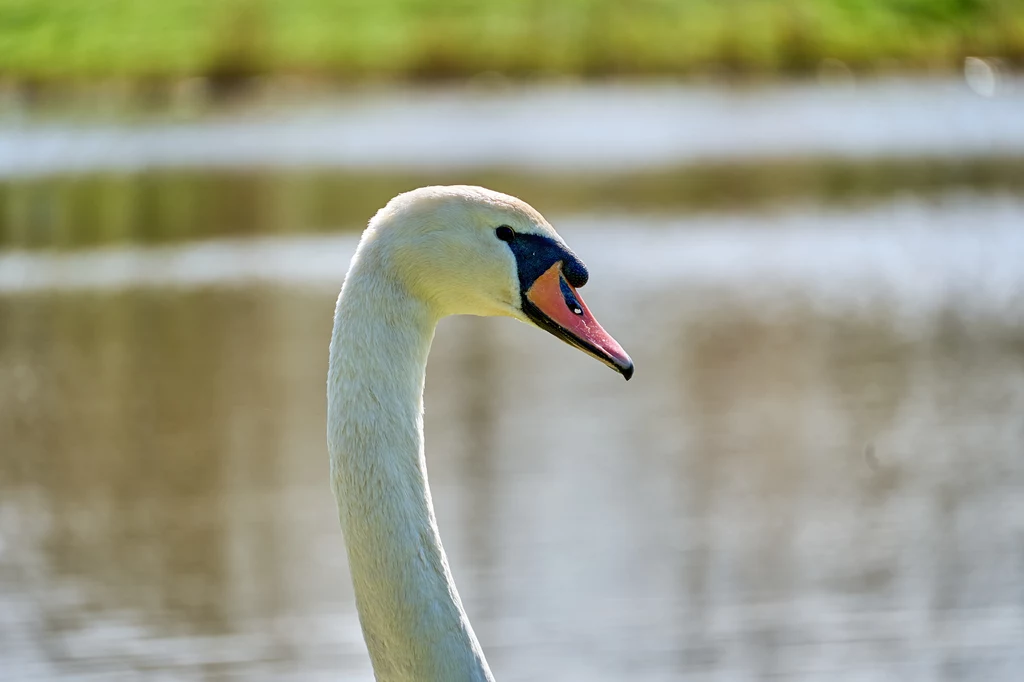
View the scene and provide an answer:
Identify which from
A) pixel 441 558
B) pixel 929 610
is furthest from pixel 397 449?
pixel 929 610

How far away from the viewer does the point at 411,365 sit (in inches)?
113

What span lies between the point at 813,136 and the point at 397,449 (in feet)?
93.6

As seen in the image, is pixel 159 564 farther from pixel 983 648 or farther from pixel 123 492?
pixel 983 648

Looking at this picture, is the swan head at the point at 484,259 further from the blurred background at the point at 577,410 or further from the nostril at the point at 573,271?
the blurred background at the point at 577,410

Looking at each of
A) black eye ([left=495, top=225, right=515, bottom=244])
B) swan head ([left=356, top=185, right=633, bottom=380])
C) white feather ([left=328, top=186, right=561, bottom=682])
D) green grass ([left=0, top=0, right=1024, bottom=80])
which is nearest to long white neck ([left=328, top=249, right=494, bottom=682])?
white feather ([left=328, top=186, right=561, bottom=682])

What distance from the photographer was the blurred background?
23.1ft

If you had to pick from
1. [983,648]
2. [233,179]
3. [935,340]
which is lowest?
[983,648]

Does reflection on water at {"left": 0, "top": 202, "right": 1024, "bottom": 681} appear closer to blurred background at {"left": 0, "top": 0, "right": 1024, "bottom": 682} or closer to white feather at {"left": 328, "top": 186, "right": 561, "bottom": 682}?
blurred background at {"left": 0, "top": 0, "right": 1024, "bottom": 682}

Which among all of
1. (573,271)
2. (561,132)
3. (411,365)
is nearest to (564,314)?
(573,271)

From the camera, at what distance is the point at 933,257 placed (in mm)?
16828

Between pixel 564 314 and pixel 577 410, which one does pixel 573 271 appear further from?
pixel 577 410

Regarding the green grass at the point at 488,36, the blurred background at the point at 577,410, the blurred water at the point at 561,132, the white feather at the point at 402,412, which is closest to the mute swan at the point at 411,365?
the white feather at the point at 402,412

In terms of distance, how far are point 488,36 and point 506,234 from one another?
161 feet

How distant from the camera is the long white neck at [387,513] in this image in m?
2.77
